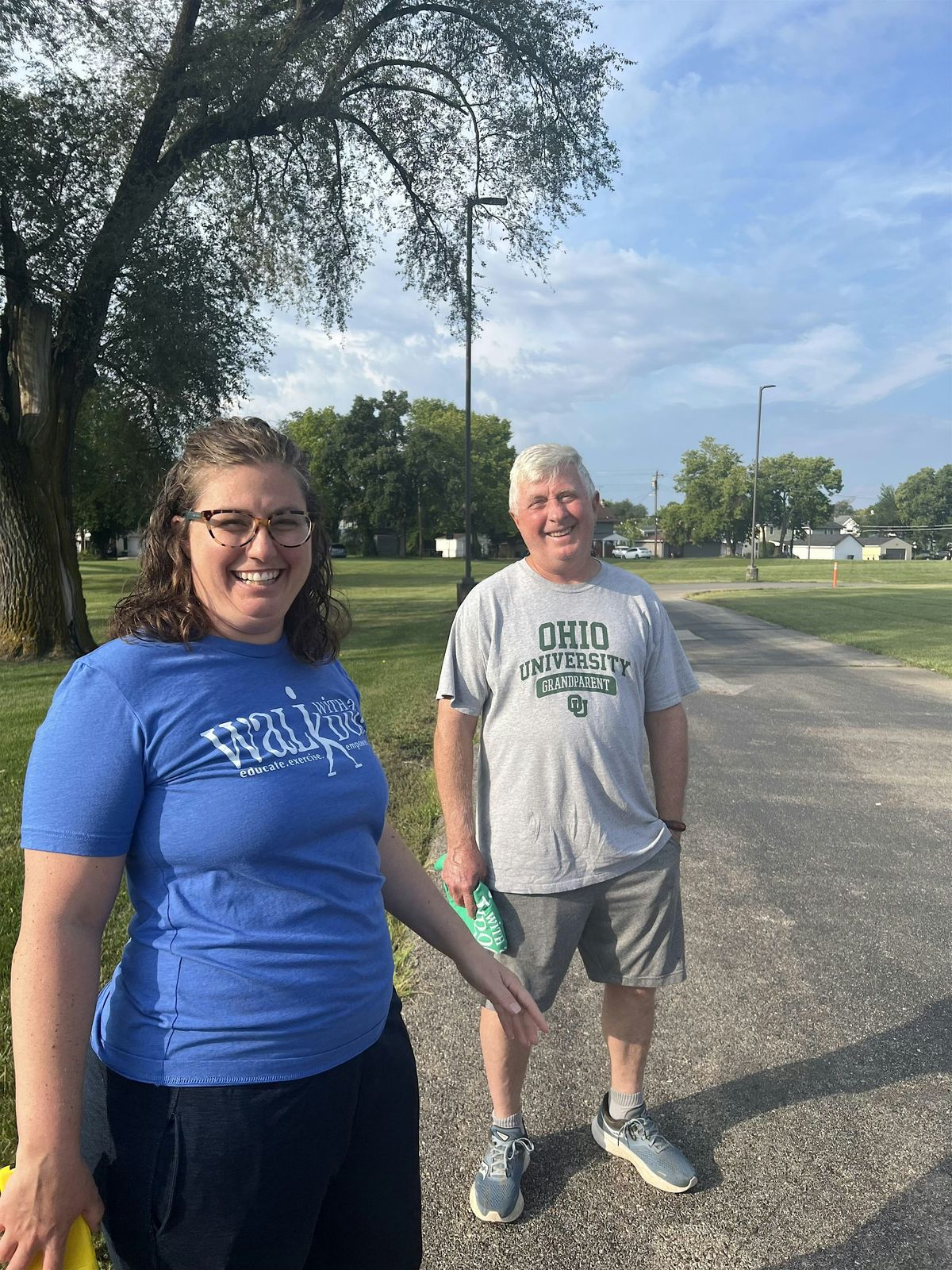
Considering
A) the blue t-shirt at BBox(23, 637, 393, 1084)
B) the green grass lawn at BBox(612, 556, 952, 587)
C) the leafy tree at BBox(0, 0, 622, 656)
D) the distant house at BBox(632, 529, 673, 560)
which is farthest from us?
the distant house at BBox(632, 529, 673, 560)

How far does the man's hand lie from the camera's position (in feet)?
8.38

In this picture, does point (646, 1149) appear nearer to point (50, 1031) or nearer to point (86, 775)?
point (50, 1031)

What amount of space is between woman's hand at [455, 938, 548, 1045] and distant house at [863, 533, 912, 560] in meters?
127

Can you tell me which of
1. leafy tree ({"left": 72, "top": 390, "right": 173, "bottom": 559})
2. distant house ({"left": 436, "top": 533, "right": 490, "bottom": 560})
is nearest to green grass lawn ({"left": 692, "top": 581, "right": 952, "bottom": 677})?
leafy tree ({"left": 72, "top": 390, "right": 173, "bottom": 559})

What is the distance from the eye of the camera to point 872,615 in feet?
70.8

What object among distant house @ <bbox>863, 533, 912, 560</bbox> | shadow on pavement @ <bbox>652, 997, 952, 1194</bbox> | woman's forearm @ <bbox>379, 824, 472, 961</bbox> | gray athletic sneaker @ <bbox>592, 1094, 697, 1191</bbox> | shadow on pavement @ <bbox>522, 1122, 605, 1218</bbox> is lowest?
distant house @ <bbox>863, 533, 912, 560</bbox>

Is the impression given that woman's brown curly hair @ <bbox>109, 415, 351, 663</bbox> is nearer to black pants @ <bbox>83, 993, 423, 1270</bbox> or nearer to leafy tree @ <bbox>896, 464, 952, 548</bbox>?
black pants @ <bbox>83, 993, 423, 1270</bbox>

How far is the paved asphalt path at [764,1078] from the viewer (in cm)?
238

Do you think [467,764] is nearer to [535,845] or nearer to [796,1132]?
[535,845]

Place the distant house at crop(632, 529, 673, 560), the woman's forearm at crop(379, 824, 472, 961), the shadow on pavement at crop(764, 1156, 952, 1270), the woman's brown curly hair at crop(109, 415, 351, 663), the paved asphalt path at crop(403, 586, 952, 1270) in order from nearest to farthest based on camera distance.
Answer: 1. the woman's brown curly hair at crop(109, 415, 351, 663)
2. the woman's forearm at crop(379, 824, 472, 961)
3. the shadow on pavement at crop(764, 1156, 952, 1270)
4. the paved asphalt path at crop(403, 586, 952, 1270)
5. the distant house at crop(632, 529, 673, 560)

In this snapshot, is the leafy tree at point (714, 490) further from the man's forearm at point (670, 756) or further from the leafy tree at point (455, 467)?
the man's forearm at point (670, 756)

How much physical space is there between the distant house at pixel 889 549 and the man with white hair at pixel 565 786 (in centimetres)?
12649

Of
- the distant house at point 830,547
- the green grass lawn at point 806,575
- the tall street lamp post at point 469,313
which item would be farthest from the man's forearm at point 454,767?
the distant house at point 830,547

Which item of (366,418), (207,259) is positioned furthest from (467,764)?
(366,418)
